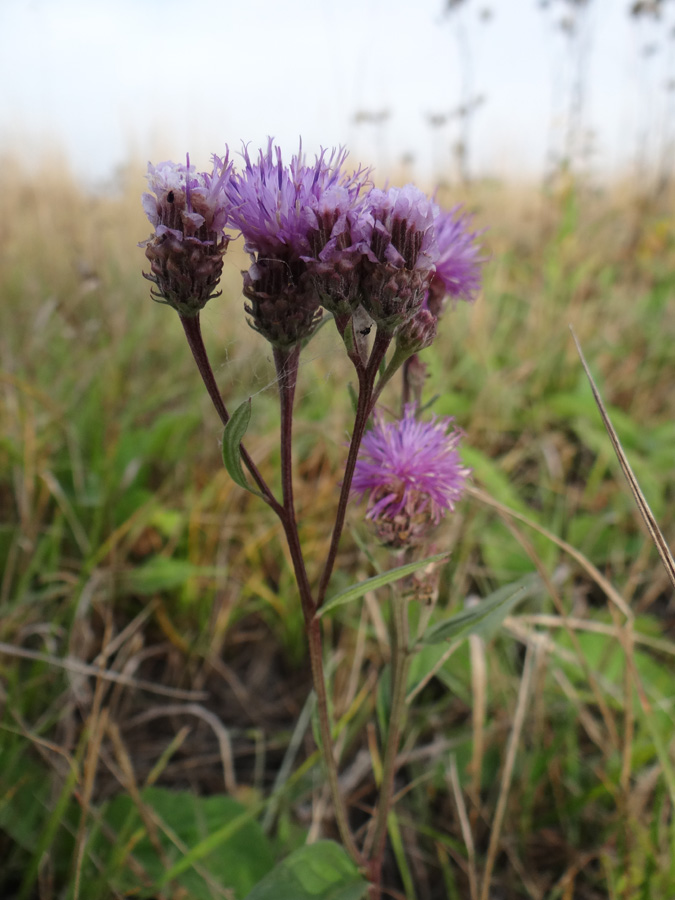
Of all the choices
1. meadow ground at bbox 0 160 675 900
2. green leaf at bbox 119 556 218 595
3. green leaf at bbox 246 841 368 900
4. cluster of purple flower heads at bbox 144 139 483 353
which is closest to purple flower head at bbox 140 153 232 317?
cluster of purple flower heads at bbox 144 139 483 353

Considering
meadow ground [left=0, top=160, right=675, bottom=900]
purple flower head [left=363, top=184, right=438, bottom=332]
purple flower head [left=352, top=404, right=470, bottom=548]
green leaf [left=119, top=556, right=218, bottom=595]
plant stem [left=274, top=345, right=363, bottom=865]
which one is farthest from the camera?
green leaf [left=119, top=556, right=218, bottom=595]

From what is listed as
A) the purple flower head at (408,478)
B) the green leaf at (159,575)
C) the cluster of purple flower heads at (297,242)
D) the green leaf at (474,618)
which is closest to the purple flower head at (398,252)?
the cluster of purple flower heads at (297,242)

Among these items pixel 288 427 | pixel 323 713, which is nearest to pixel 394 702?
pixel 323 713

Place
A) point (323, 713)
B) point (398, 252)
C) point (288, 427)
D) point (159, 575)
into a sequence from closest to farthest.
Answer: point (398, 252) → point (288, 427) → point (323, 713) → point (159, 575)

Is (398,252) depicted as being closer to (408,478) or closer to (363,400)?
A: (363,400)

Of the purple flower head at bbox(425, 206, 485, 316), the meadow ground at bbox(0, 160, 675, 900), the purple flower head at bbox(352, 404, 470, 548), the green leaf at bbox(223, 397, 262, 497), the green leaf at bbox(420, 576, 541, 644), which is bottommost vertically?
the meadow ground at bbox(0, 160, 675, 900)

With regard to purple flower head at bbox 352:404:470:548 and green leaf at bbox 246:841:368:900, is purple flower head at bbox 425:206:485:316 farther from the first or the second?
green leaf at bbox 246:841:368:900
